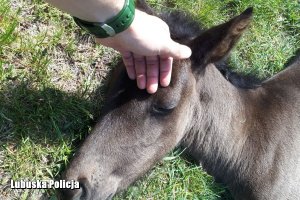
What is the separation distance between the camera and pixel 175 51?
3383mm

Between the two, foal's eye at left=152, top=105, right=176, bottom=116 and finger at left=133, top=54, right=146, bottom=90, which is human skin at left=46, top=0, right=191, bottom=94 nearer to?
finger at left=133, top=54, right=146, bottom=90

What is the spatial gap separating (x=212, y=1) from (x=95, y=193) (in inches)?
116

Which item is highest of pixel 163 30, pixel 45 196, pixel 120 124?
pixel 163 30

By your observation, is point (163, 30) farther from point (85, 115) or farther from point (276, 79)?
point (276, 79)

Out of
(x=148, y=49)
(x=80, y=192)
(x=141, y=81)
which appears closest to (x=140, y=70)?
(x=141, y=81)

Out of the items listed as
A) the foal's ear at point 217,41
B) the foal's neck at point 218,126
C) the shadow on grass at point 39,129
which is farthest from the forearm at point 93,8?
the shadow on grass at point 39,129

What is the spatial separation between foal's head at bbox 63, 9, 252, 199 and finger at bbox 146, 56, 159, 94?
0.27 ft

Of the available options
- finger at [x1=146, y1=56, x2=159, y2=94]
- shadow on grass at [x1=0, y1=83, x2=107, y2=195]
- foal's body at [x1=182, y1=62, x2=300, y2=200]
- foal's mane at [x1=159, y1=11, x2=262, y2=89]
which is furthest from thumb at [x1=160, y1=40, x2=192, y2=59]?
shadow on grass at [x1=0, y1=83, x2=107, y2=195]

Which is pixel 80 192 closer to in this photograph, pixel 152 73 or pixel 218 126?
pixel 152 73

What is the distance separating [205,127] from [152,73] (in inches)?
37.5

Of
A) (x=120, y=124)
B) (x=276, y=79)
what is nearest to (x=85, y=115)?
(x=120, y=124)

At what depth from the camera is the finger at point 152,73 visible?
3.51 m

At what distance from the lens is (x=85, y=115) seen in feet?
15.2

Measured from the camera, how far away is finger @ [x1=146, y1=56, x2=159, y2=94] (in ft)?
11.5
